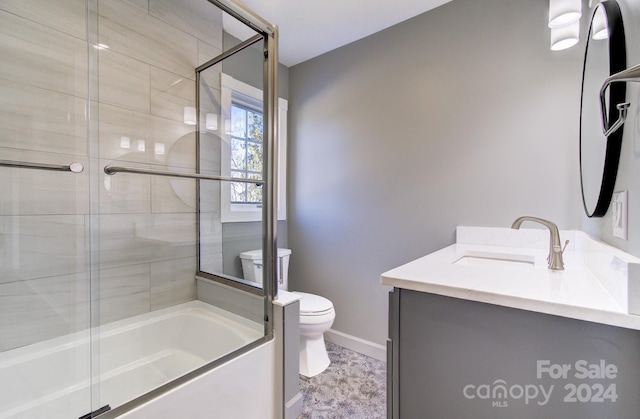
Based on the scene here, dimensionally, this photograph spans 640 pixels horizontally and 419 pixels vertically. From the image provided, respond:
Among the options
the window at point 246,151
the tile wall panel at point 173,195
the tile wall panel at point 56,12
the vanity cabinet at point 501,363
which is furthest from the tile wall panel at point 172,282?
the vanity cabinet at point 501,363

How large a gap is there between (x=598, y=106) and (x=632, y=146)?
0.40 metres

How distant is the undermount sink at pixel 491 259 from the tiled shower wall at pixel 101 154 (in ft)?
5.39

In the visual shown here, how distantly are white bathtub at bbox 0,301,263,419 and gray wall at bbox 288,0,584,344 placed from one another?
1.06 m

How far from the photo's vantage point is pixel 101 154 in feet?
4.99

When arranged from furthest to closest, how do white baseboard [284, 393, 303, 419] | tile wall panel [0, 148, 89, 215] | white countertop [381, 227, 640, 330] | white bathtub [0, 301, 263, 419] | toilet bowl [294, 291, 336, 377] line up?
toilet bowl [294, 291, 336, 377], white baseboard [284, 393, 303, 419], tile wall panel [0, 148, 89, 215], white bathtub [0, 301, 263, 419], white countertop [381, 227, 640, 330]

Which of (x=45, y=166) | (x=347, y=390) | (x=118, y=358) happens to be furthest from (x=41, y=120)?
(x=347, y=390)

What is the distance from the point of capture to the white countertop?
0.68 meters

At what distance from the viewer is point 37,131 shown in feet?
4.27

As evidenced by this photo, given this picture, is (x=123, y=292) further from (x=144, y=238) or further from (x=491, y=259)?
(x=491, y=259)

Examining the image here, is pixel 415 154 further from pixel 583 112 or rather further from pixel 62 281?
pixel 62 281

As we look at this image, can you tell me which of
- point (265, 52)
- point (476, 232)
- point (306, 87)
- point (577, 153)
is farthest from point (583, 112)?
point (306, 87)

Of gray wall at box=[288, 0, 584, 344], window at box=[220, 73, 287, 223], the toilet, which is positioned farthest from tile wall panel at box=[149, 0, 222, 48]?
the toilet

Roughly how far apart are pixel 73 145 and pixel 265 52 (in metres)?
1.08

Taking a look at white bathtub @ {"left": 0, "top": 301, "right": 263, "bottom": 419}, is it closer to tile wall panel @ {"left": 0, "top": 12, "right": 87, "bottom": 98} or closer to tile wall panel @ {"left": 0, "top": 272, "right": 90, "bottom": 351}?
tile wall panel @ {"left": 0, "top": 272, "right": 90, "bottom": 351}
